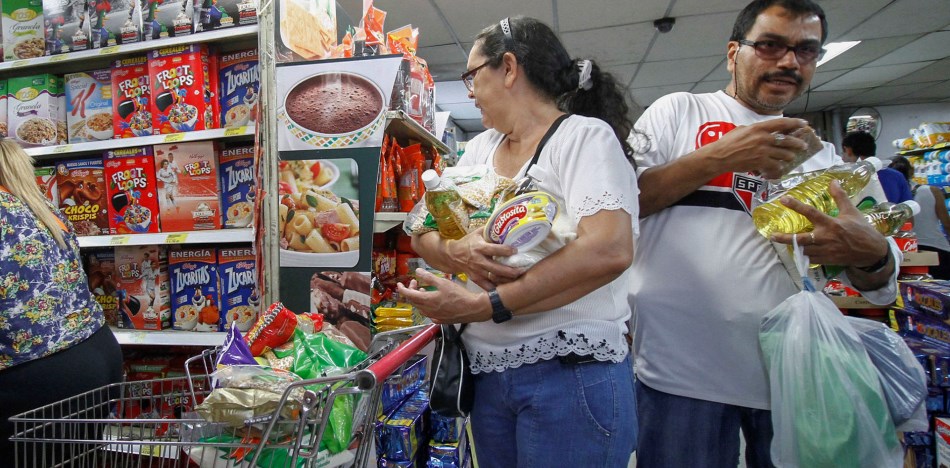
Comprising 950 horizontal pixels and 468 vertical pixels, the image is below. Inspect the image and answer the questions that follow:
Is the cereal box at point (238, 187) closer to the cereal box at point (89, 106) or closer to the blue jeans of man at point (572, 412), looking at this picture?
the cereal box at point (89, 106)

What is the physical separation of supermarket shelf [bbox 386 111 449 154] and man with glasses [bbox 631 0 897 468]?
3.57 feet

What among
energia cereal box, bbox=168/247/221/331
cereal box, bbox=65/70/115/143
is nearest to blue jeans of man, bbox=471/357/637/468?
energia cereal box, bbox=168/247/221/331

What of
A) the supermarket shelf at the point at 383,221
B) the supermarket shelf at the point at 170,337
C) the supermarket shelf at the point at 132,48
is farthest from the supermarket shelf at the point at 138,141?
the supermarket shelf at the point at 170,337

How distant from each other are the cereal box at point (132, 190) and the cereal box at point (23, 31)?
0.79 meters

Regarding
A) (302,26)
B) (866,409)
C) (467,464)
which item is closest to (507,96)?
(866,409)

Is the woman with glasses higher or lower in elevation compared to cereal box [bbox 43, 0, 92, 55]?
lower

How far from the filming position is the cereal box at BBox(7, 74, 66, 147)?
2.55 metres

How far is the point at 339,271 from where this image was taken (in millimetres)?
2098

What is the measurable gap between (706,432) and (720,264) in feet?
1.41

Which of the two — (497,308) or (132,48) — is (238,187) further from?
(497,308)

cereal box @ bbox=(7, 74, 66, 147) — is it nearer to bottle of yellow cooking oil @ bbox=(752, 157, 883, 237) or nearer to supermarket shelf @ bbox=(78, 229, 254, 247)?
supermarket shelf @ bbox=(78, 229, 254, 247)

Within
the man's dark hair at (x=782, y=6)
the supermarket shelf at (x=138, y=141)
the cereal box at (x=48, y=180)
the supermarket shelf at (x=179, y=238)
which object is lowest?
the supermarket shelf at (x=179, y=238)

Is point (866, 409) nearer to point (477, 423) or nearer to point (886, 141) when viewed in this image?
point (477, 423)

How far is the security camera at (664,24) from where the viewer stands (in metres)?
5.29
